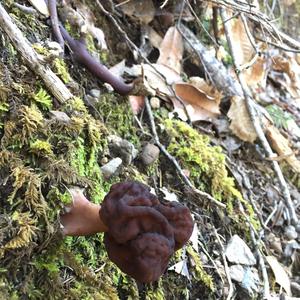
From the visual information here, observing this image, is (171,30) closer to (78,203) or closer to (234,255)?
(234,255)

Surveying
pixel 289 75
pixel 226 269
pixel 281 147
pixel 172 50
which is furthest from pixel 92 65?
pixel 289 75

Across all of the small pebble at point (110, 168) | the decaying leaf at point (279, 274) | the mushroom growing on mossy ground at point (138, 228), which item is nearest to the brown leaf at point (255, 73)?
the decaying leaf at point (279, 274)

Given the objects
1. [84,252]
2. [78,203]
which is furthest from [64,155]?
[84,252]

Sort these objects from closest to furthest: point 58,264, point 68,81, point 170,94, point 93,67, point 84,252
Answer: point 58,264
point 84,252
point 68,81
point 93,67
point 170,94

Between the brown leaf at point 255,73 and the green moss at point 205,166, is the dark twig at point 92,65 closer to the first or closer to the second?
the green moss at point 205,166

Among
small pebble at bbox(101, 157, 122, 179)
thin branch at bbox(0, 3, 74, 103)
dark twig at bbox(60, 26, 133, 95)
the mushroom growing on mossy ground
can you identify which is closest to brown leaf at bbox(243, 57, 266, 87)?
dark twig at bbox(60, 26, 133, 95)

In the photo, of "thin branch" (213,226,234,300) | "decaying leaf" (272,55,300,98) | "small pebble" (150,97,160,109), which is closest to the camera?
"thin branch" (213,226,234,300)

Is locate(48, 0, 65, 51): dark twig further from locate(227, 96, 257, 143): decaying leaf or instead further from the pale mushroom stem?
locate(227, 96, 257, 143): decaying leaf
